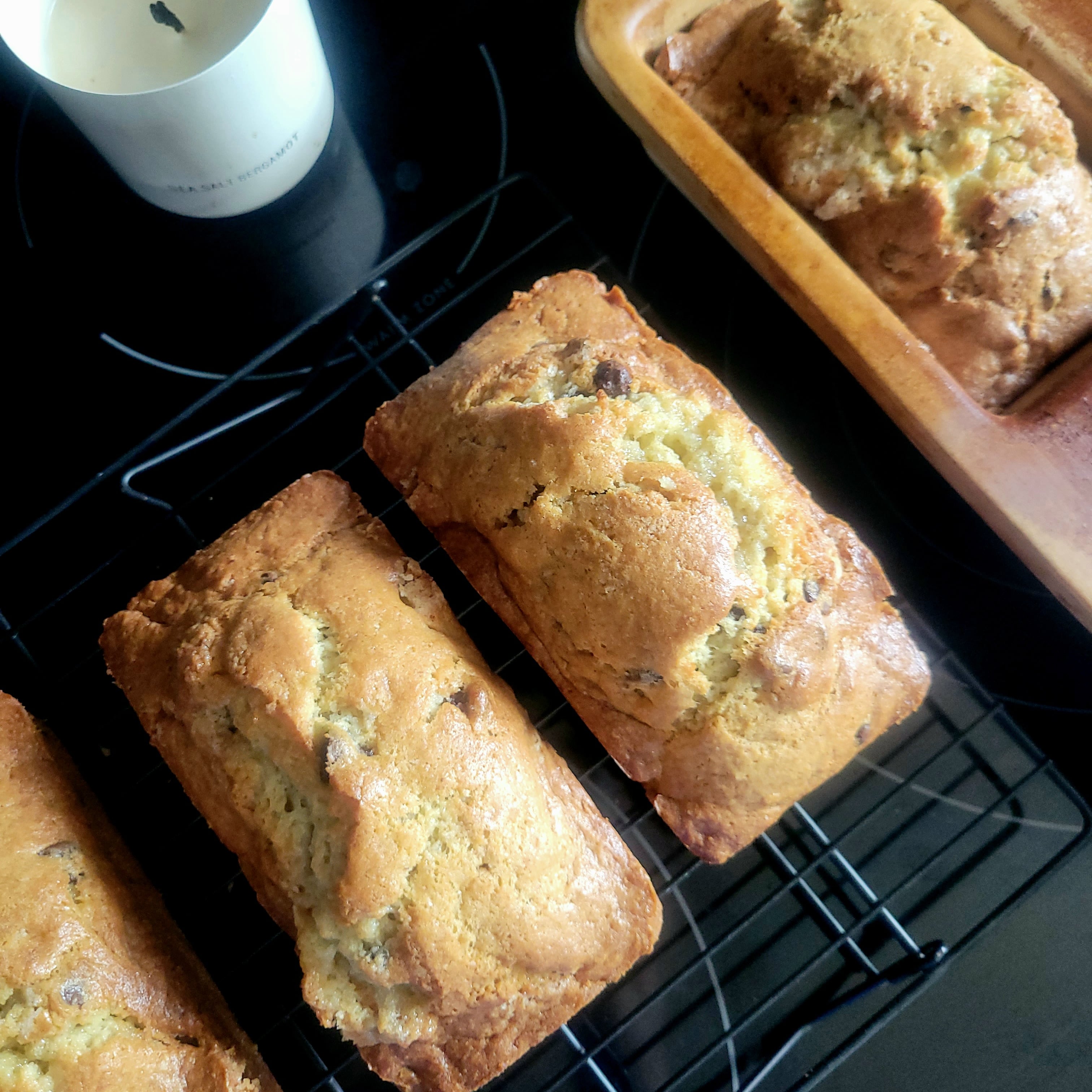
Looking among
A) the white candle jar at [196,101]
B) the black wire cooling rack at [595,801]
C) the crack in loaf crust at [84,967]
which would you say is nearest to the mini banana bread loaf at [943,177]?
the black wire cooling rack at [595,801]

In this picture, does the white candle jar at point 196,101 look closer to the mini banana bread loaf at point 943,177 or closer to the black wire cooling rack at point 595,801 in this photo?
the black wire cooling rack at point 595,801

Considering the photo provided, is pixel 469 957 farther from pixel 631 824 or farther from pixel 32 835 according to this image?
pixel 32 835

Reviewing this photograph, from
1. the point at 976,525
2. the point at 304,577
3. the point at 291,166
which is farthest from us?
the point at 976,525

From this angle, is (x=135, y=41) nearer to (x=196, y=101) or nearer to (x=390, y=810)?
(x=196, y=101)

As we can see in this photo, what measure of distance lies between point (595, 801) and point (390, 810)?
0.39 m

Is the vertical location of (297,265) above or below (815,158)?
above

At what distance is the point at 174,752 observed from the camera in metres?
1.06

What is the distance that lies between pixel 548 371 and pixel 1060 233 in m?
0.68

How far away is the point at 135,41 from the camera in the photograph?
1009mm

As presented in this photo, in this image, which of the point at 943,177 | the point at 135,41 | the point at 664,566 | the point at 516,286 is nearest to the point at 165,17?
the point at 135,41

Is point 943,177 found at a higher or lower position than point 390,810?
higher

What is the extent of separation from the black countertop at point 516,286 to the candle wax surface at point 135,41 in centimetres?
34

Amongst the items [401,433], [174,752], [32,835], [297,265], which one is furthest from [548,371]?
[32,835]

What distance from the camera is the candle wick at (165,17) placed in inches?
38.2
